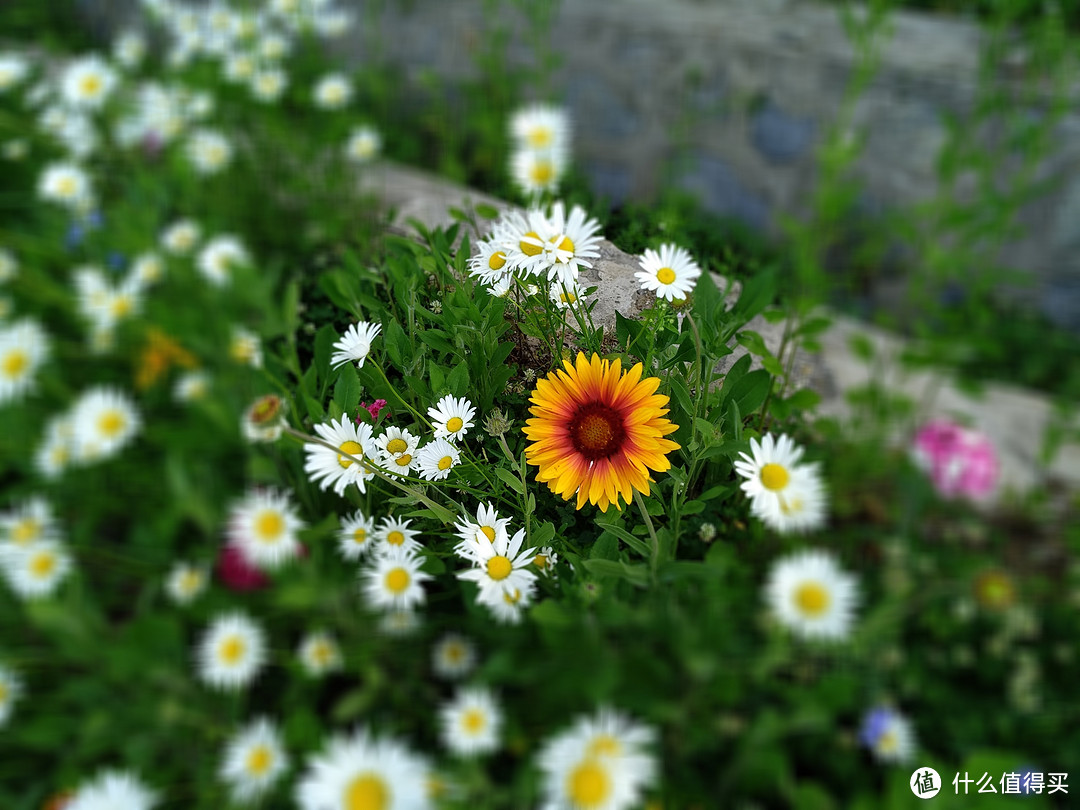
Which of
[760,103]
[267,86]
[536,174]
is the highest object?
[760,103]

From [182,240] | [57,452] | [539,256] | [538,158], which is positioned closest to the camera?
[539,256]

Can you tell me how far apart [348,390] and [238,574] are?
767 millimetres

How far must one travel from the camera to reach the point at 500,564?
524 mm

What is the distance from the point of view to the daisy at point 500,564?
51 cm

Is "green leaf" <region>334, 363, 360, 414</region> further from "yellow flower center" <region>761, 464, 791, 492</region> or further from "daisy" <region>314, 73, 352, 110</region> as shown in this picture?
"daisy" <region>314, 73, 352, 110</region>

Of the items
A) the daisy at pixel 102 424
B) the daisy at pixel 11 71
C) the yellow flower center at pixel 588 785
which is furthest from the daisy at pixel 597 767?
the daisy at pixel 11 71

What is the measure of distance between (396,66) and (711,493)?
178cm

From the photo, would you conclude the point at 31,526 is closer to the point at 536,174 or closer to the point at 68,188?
the point at 68,188

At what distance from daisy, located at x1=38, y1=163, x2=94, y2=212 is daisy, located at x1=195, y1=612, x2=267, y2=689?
3.51 feet

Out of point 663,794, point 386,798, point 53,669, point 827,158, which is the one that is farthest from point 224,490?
point 827,158

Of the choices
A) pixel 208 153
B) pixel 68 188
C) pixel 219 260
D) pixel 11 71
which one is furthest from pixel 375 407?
pixel 11 71

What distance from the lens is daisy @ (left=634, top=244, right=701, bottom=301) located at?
50 cm

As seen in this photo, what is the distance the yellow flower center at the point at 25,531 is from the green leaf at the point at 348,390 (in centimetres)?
104

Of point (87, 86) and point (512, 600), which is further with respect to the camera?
point (87, 86)
